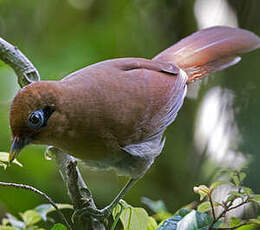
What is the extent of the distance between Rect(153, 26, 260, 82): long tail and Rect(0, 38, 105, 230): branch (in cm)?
119

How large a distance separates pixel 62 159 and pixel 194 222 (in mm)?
971

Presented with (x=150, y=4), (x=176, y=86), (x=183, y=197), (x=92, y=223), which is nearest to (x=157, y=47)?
(x=150, y=4)

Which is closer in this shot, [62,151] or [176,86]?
[62,151]

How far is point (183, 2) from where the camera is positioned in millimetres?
5094

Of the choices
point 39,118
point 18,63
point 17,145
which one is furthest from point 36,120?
point 18,63

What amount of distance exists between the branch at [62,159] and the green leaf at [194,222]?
59 cm

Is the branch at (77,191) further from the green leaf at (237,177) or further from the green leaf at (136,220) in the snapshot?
the green leaf at (237,177)

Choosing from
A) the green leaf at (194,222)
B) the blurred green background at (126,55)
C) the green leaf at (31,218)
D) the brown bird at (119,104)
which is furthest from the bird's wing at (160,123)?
the green leaf at (194,222)

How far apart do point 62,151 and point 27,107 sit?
54cm

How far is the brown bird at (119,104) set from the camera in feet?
7.55

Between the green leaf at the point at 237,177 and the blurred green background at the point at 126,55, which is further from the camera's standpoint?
the blurred green background at the point at 126,55

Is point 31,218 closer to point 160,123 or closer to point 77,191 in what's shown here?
point 77,191

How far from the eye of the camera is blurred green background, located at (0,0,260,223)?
404 cm

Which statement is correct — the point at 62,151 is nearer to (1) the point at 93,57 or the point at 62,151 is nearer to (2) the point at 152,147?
(2) the point at 152,147
